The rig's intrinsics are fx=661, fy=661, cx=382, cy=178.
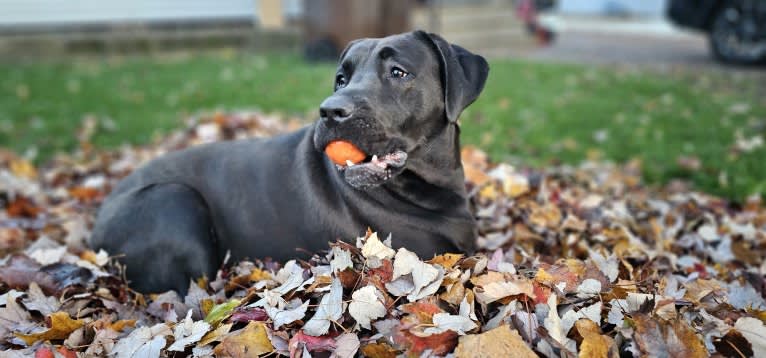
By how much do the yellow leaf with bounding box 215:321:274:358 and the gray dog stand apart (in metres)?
0.85

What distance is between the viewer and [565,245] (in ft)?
12.5

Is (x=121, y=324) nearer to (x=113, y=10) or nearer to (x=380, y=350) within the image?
(x=380, y=350)

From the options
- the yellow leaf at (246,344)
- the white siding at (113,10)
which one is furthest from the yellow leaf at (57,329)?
the white siding at (113,10)

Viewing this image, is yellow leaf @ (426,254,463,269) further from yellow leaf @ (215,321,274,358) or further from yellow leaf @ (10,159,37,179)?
yellow leaf @ (10,159,37,179)

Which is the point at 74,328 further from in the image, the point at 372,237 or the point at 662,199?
the point at 662,199

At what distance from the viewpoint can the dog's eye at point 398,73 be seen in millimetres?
3161

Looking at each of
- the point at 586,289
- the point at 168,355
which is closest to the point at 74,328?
the point at 168,355

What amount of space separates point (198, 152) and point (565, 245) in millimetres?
2200

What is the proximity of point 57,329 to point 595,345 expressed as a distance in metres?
2.09

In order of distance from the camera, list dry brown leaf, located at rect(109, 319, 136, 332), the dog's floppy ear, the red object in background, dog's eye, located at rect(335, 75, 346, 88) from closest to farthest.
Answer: dry brown leaf, located at rect(109, 319, 136, 332) < the dog's floppy ear < dog's eye, located at rect(335, 75, 346, 88) < the red object in background

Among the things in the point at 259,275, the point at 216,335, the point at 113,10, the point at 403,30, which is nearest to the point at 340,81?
the point at 259,275

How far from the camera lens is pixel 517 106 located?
28.9ft

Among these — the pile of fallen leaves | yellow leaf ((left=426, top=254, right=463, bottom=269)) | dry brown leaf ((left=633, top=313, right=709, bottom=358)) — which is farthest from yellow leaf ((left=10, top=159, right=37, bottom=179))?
dry brown leaf ((left=633, top=313, right=709, bottom=358))

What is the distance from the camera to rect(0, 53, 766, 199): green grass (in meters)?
6.63
